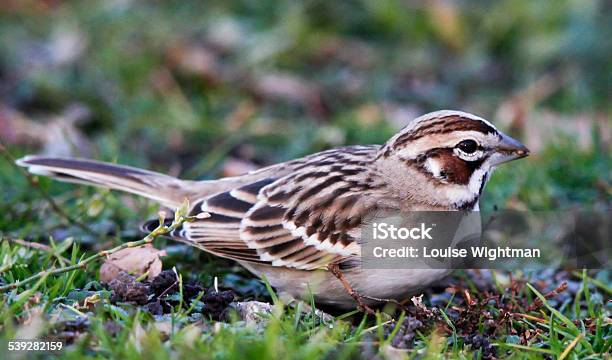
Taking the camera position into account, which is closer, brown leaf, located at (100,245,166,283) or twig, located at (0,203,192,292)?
twig, located at (0,203,192,292)

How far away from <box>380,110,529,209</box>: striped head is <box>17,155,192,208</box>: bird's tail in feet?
5.71

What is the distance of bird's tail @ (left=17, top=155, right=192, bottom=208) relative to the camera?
21.6 feet

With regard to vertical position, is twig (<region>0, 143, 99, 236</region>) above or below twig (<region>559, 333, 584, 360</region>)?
above

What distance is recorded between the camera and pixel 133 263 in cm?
569

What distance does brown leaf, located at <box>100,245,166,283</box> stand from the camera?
5598 mm

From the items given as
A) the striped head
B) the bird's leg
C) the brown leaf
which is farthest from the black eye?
the brown leaf

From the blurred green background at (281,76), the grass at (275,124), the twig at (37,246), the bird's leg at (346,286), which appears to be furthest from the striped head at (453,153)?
the twig at (37,246)

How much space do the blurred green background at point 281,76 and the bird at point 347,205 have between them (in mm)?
2031

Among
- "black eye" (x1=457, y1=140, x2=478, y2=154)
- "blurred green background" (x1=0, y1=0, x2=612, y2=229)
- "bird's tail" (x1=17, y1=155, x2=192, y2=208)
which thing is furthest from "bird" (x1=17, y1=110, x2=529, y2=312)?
"blurred green background" (x1=0, y1=0, x2=612, y2=229)

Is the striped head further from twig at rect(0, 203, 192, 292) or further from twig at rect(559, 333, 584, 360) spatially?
twig at rect(0, 203, 192, 292)

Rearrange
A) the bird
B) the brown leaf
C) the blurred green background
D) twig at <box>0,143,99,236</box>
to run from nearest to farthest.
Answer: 1. the brown leaf
2. the bird
3. twig at <box>0,143,99,236</box>
4. the blurred green background

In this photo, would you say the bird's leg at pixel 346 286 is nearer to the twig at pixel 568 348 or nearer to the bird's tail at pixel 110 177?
the twig at pixel 568 348

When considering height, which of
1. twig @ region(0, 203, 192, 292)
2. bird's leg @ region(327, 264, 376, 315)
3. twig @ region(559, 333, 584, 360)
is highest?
twig @ region(0, 203, 192, 292)

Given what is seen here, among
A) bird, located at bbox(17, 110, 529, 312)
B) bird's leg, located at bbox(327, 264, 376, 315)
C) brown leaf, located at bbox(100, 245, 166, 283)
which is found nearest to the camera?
bird's leg, located at bbox(327, 264, 376, 315)
